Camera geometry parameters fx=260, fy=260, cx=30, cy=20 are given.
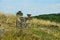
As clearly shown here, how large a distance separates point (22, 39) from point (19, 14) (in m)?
4.83

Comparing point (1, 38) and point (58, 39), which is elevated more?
point (1, 38)

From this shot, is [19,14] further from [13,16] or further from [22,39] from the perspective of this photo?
[22,39]

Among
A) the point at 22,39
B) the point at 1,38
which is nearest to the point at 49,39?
the point at 22,39

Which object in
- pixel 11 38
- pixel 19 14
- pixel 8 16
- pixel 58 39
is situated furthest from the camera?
pixel 8 16

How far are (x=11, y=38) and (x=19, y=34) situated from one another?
81cm

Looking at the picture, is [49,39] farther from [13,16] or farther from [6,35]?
[13,16]

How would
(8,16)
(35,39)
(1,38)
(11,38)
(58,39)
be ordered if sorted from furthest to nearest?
(8,16) → (58,39) → (35,39) → (11,38) → (1,38)

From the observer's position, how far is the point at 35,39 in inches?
393

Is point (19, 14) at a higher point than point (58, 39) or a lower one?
higher

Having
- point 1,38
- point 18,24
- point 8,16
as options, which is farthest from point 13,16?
point 1,38

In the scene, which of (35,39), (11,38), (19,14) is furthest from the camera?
(19,14)

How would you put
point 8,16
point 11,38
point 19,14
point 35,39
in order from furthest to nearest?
point 8,16 < point 19,14 < point 35,39 < point 11,38

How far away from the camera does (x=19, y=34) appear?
32.8 ft

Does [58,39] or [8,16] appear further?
[8,16]
